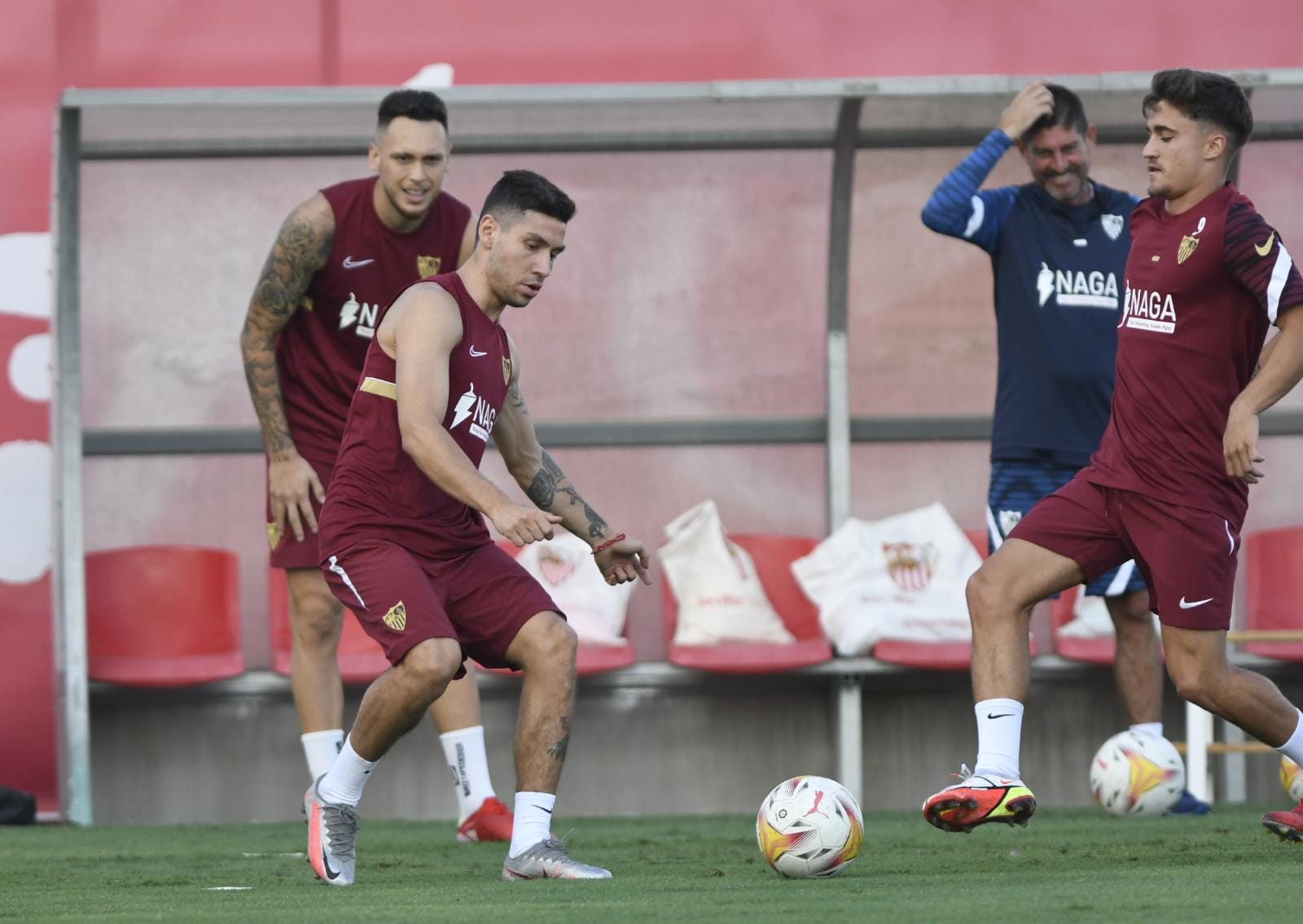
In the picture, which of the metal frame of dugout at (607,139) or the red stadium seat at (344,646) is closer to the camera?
the metal frame of dugout at (607,139)

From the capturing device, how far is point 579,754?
26.9ft

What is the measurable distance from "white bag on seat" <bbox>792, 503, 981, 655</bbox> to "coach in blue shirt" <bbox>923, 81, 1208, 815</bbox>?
4.58ft

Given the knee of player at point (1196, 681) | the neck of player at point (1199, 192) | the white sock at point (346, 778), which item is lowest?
the white sock at point (346, 778)

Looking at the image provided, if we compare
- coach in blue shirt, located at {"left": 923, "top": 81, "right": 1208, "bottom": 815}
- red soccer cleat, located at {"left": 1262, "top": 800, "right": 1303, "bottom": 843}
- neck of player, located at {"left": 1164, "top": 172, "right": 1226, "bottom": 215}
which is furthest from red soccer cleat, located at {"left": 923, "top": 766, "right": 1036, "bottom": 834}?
coach in blue shirt, located at {"left": 923, "top": 81, "right": 1208, "bottom": 815}

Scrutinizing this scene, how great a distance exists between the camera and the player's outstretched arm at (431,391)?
443 cm

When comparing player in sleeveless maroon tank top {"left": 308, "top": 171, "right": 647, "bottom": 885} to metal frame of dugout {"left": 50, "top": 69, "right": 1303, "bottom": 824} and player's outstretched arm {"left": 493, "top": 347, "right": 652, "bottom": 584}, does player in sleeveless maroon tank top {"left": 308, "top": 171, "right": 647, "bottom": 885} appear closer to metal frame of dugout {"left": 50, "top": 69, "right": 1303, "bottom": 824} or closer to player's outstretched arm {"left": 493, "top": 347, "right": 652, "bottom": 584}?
player's outstretched arm {"left": 493, "top": 347, "right": 652, "bottom": 584}

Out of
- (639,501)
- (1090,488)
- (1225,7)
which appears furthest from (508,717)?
(1225,7)

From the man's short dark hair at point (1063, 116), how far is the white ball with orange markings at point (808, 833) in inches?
99.2

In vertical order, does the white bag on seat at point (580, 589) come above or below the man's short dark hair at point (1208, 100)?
below

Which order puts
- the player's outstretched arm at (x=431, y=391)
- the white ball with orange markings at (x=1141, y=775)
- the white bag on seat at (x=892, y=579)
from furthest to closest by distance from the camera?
the white bag on seat at (x=892, y=579) → the white ball with orange markings at (x=1141, y=775) → the player's outstretched arm at (x=431, y=391)

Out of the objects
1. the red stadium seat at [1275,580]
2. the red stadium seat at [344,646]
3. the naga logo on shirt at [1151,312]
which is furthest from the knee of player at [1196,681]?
the red stadium seat at [344,646]

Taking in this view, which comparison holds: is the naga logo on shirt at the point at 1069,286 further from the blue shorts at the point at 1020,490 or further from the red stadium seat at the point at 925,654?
the red stadium seat at the point at 925,654

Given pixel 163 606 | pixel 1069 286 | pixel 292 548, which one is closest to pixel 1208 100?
pixel 1069 286

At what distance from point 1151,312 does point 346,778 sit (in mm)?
2273
